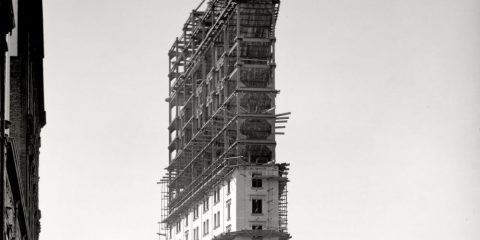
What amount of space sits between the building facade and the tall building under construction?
51.9 meters

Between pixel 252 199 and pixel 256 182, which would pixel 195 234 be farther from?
pixel 256 182

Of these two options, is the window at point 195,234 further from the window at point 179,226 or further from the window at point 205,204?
the window at point 179,226

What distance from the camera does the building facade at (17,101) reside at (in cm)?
2622

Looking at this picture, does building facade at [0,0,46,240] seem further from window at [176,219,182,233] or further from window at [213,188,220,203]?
window at [176,219,182,233]

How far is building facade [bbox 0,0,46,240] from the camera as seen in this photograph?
1032 inches

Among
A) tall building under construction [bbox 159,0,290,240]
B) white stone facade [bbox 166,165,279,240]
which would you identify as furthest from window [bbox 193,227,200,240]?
white stone facade [bbox 166,165,279,240]

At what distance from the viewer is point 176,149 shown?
128m

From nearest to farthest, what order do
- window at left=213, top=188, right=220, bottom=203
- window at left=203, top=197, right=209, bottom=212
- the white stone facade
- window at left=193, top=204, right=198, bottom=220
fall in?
the white stone facade
window at left=213, top=188, right=220, bottom=203
window at left=203, top=197, right=209, bottom=212
window at left=193, top=204, right=198, bottom=220

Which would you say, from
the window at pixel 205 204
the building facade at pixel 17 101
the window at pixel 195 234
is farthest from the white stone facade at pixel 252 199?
the building facade at pixel 17 101

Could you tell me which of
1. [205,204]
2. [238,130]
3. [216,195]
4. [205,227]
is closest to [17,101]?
[238,130]

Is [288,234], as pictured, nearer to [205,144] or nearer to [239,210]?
[239,210]

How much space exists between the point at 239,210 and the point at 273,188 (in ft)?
11.7

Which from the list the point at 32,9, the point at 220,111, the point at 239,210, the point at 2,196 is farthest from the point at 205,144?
the point at 2,196

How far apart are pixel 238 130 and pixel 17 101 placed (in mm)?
65248
